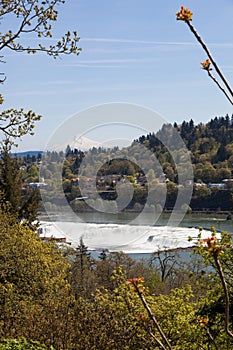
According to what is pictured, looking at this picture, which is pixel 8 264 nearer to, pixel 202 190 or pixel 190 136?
pixel 202 190

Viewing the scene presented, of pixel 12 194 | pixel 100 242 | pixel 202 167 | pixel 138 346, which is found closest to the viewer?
pixel 138 346

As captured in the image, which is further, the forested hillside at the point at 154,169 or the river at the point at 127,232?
the forested hillside at the point at 154,169

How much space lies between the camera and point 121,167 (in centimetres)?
6912

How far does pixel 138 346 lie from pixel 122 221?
46103 mm

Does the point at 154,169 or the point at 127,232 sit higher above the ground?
the point at 154,169

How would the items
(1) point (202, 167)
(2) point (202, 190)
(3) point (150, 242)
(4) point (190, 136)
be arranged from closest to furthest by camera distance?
(3) point (150, 242)
(2) point (202, 190)
(1) point (202, 167)
(4) point (190, 136)

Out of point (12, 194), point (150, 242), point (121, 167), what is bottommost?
point (150, 242)

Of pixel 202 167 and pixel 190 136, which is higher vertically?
pixel 190 136

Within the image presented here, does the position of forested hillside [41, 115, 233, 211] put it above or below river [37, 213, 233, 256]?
above

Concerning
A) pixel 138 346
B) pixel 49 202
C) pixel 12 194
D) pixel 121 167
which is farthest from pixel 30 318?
pixel 121 167

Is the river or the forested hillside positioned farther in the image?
the forested hillside

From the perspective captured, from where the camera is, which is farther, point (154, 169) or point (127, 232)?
point (154, 169)

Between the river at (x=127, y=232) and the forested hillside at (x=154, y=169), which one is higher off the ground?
the forested hillside at (x=154, y=169)

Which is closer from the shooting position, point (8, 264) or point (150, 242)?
point (8, 264)
